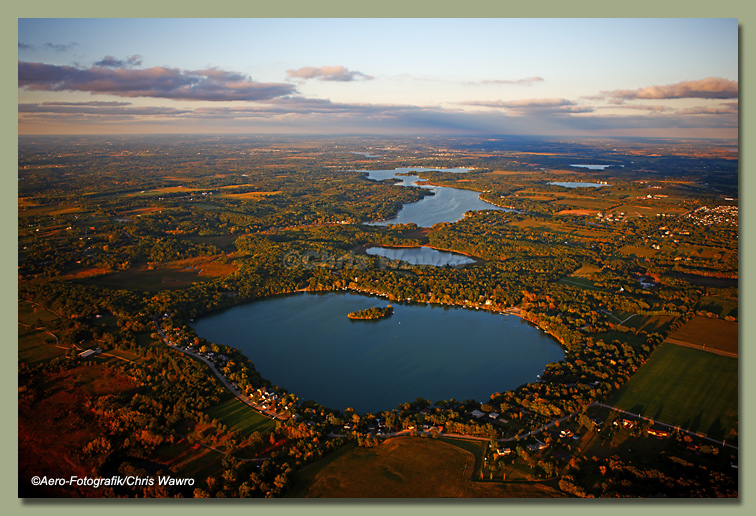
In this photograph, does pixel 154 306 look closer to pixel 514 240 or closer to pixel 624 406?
pixel 624 406

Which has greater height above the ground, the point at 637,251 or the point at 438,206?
the point at 438,206

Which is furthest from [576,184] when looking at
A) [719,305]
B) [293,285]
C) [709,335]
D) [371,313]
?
[371,313]

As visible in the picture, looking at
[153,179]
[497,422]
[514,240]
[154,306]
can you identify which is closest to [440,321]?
[497,422]

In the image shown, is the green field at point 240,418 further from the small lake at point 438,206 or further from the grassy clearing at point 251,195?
the grassy clearing at point 251,195

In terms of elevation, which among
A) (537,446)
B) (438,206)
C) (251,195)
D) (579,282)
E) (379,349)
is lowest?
(537,446)

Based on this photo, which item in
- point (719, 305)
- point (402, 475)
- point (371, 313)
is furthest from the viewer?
point (371, 313)

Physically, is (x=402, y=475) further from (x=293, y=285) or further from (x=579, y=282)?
(x=579, y=282)

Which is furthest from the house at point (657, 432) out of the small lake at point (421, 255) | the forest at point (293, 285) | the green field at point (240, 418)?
the small lake at point (421, 255)
